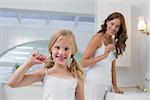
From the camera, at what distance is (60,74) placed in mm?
896

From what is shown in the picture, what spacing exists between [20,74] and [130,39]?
1.06 m

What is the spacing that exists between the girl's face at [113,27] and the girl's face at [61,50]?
1.63ft

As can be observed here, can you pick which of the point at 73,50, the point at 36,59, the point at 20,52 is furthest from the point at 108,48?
the point at 20,52

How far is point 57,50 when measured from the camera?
862 millimetres

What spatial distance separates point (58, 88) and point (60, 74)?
6 centimetres

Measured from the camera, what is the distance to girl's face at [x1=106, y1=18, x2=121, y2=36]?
4.36 feet

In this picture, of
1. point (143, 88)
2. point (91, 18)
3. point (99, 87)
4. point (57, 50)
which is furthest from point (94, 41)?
point (91, 18)

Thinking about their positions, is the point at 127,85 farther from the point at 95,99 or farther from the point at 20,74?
the point at 20,74

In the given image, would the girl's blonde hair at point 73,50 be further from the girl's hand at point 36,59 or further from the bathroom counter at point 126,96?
the bathroom counter at point 126,96

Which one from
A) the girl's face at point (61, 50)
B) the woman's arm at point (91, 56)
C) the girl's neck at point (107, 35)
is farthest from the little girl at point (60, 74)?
the girl's neck at point (107, 35)

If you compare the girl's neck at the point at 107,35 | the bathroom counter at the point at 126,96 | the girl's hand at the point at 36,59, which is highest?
the girl's neck at the point at 107,35

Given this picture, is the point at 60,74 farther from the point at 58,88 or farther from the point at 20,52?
the point at 20,52

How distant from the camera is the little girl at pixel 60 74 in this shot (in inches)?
33.6

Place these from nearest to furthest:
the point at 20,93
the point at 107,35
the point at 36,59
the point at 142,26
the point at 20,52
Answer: the point at 36,59 → the point at 107,35 → the point at 142,26 → the point at 20,93 → the point at 20,52
